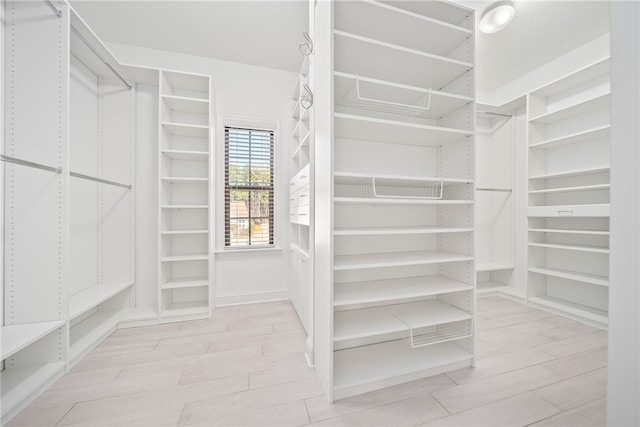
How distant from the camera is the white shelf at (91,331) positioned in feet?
5.70

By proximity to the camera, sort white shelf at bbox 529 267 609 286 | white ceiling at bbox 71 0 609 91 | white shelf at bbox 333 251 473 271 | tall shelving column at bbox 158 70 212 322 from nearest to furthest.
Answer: white shelf at bbox 333 251 473 271
white ceiling at bbox 71 0 609 91
white shelf at bbox 529 267 609 286
tall shelving column at bbox 158 70 212 322

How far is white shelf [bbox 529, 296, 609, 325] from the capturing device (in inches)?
87.0

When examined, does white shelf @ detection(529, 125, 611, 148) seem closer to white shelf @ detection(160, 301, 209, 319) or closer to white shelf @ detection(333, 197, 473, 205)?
white shelf @ detection(333, 197, 473, 205)

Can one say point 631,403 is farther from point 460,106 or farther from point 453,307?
point 460,106

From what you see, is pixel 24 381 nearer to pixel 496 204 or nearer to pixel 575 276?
pixel 575 276

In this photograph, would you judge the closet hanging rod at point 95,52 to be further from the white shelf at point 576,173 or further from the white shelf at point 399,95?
the white shelf at point 576,173

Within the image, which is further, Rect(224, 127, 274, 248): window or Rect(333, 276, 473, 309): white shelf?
Rect(224, 127, 274, 248): window

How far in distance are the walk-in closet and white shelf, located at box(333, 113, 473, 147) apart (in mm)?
23

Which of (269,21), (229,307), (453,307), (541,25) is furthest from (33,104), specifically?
(541,25)

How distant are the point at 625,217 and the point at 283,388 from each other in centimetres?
164

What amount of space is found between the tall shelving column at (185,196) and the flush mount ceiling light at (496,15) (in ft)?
8.66

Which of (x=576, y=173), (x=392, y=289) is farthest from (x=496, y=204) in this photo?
(x=392, y=289)

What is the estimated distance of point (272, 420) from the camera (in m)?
1.22

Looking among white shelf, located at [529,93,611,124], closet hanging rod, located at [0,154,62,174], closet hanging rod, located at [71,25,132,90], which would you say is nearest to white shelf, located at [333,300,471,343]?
closet hanging rod, located at [0,154,62,174]
